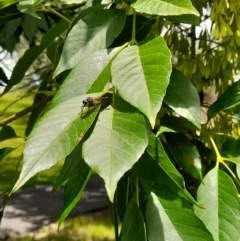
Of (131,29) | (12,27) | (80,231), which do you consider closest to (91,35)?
(131,29)

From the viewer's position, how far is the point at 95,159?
359 mm

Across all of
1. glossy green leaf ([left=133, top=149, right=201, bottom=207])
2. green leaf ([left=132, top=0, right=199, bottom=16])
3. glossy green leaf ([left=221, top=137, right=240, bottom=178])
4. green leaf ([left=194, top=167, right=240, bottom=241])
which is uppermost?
green leaf ([left=132, top=0, right=199, bottom=16])

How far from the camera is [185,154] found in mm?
619

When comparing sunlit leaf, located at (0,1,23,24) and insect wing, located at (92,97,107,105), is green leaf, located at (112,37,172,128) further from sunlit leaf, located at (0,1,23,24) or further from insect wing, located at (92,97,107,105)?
sunlit leaf, located at (0,1,23,24)

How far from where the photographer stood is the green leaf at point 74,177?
427mm

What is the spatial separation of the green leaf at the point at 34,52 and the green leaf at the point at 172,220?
1.18 feet

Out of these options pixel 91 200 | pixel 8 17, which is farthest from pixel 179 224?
pixel 91 200

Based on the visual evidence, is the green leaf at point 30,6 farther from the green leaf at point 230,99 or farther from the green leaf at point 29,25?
the green leaf at point 29,25

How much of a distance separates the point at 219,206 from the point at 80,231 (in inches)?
99.2

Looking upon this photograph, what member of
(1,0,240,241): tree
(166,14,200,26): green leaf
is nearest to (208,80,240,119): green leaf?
(1,0,240,241): tree

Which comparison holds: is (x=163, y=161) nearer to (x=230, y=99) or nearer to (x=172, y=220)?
(x=172, y=220)

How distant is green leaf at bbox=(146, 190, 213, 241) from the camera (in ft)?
1.43

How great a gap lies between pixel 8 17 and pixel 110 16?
33 cm

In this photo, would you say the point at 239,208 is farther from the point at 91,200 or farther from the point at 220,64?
the point at 91,200
